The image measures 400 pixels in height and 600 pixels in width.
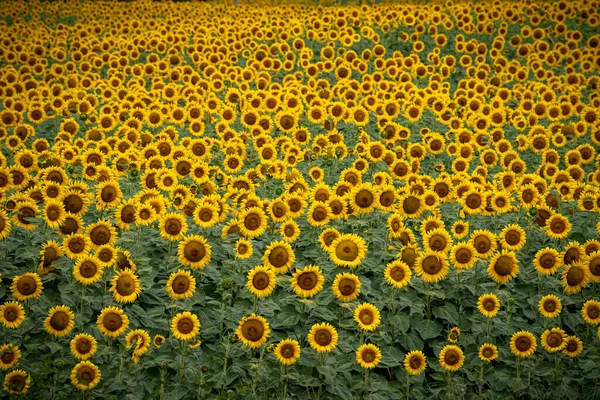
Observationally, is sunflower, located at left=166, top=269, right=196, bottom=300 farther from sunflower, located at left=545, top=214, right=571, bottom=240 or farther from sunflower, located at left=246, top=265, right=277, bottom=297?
sunflower, located at left=545, top=214, right=571, bottom=240

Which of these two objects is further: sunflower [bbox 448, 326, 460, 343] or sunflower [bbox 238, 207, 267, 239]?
sunflower [bbox 238, 207, 267, 239]

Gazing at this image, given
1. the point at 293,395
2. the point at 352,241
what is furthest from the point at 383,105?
the point at 293,395

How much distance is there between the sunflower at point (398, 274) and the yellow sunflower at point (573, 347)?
1.61 metres

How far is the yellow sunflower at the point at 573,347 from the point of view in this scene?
233 inches

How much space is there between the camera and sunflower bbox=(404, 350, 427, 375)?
5.70 metres

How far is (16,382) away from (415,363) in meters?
3.42

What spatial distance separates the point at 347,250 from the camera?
631 centimetres

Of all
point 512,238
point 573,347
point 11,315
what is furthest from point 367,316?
point 11,315

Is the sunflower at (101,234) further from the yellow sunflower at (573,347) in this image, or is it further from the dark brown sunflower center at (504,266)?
the yellow sunflower at (573,347)

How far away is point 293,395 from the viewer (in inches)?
227

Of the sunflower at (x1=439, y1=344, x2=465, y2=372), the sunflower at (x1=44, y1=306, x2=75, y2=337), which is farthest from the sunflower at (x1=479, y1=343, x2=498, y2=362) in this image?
the sunflower at (x1=44, y1=306, x2=75, y2=337)

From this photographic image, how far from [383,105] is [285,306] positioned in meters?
5.63

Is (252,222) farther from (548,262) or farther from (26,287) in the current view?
(548,262)

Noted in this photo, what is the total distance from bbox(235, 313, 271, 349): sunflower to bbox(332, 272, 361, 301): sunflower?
839 millimetres
